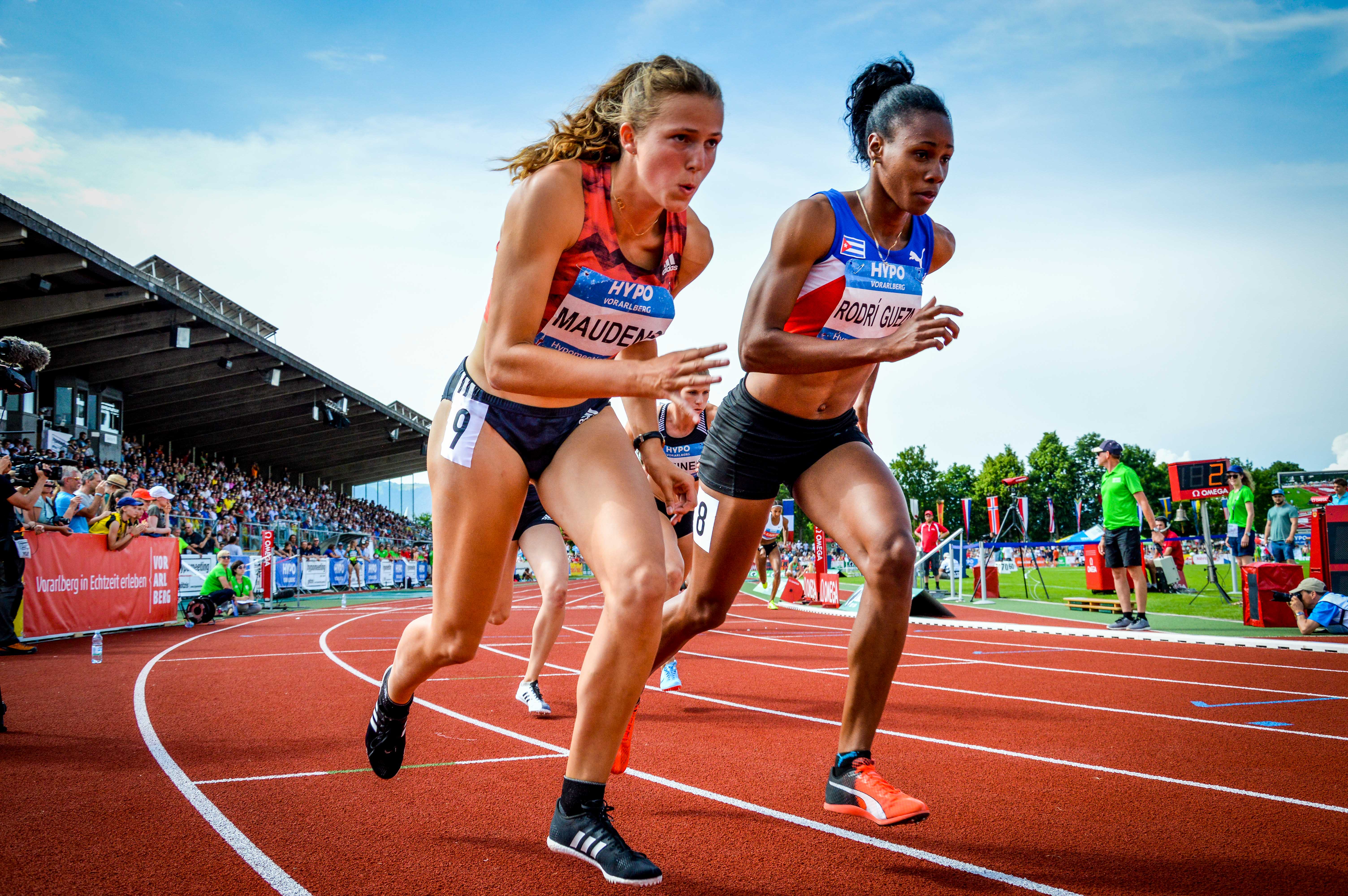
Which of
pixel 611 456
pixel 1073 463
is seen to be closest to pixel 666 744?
pixel 611 456

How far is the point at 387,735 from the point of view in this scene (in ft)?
10.8

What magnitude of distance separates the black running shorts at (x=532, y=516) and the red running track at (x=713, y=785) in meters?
1.11

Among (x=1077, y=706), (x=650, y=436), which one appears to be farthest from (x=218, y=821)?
(x=1077, y=706)

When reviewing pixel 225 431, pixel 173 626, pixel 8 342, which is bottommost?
pixel 173 626

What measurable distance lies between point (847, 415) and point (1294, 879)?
6.49 feet

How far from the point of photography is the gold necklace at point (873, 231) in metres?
3.43

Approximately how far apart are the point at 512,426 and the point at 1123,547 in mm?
9490

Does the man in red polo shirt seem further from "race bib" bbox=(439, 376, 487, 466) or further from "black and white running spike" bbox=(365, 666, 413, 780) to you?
"race bib" bbox=(439, 376, 487, 466)

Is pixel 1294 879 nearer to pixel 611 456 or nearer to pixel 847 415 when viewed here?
pixel 847 415

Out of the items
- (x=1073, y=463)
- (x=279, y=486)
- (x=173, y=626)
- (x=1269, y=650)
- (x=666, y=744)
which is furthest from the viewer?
(x=1073, y=463)

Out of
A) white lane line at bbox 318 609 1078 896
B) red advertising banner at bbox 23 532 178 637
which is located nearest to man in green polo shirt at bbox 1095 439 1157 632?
white lane line at bbox 318 609 1078 896

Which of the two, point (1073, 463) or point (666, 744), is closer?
point (666, 744)

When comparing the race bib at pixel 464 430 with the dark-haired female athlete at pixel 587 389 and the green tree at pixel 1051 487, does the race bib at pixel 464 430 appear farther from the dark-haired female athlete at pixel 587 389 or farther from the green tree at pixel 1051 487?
the green tree at pixel 1051 487

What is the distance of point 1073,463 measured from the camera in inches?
3561
